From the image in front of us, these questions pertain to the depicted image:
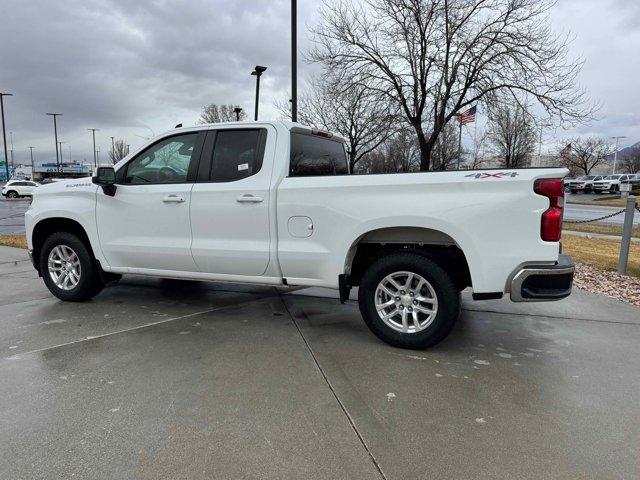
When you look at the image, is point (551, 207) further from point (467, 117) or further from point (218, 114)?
point (218, 114)

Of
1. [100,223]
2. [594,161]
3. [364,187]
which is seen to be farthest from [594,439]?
[594,161]

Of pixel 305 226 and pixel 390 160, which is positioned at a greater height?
pixel 390 160

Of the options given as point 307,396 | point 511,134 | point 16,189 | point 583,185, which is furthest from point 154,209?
point 583,185

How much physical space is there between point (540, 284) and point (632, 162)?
298ft

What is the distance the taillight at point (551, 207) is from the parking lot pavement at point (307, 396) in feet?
3.61

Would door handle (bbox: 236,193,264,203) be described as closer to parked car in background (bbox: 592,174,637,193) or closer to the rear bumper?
the rear bumper

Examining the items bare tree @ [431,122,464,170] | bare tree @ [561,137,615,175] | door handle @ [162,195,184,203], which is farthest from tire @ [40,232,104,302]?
bare tree @ [561,137,615,175]

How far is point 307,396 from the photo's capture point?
10.5 feet

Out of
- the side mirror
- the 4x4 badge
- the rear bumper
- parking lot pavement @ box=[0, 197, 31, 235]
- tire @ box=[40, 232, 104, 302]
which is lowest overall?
parking lot pavement @ box=[0, 197, 31, 235]

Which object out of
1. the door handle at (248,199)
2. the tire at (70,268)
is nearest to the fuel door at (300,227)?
the door handle at (248,199)

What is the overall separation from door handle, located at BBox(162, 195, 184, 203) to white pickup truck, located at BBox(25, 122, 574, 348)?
2 cm

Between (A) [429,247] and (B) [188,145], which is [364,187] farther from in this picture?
(B) [188,145]

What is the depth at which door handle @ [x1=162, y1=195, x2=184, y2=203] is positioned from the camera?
469cm

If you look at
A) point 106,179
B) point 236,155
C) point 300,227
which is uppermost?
point 236,155
